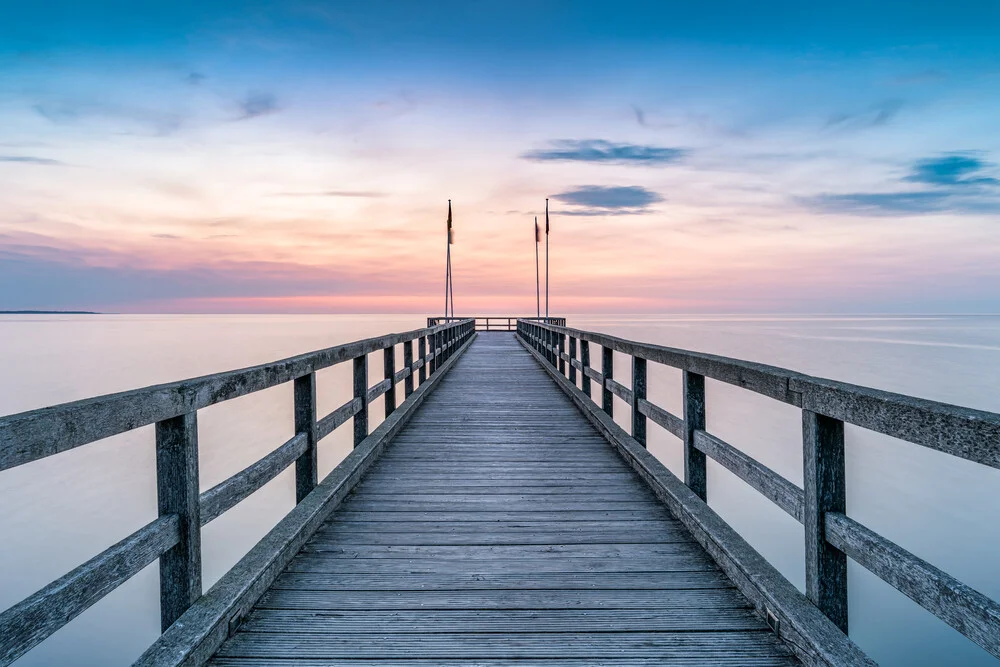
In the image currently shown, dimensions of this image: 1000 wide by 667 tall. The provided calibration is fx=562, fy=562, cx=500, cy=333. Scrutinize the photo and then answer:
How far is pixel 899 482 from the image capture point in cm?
1416

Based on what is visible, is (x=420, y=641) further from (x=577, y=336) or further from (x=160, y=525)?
(x=577, y=336)

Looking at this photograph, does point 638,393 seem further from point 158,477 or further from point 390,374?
point 158,477

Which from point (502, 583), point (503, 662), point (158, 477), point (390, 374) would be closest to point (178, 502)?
point (158, 477)

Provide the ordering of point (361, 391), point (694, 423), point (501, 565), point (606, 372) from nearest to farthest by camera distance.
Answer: point (501, 565) < point (694, 423) < point (361, 391) < point (606, 372)

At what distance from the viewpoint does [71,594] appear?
159 cm

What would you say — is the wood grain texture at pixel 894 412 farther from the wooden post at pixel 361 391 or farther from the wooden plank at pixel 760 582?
the wooden post at pixel 361 391

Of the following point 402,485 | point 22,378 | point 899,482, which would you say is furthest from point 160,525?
point 22,378

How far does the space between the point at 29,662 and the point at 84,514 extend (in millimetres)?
6439

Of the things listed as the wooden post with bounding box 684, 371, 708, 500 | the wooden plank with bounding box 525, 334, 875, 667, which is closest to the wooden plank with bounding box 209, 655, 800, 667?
the wooden plank with bounding box 525, 334, 875, 667

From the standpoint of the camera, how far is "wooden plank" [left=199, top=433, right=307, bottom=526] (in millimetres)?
2334

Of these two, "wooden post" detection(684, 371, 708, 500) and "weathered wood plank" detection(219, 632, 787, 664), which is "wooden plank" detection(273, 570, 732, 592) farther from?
"wooden post" detection(684, 371, 708, 500)

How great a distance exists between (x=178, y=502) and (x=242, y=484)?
51 centimetres

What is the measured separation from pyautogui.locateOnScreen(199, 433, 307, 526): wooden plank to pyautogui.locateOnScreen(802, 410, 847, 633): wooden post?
7.60ft

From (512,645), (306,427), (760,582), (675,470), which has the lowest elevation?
(675,470)
